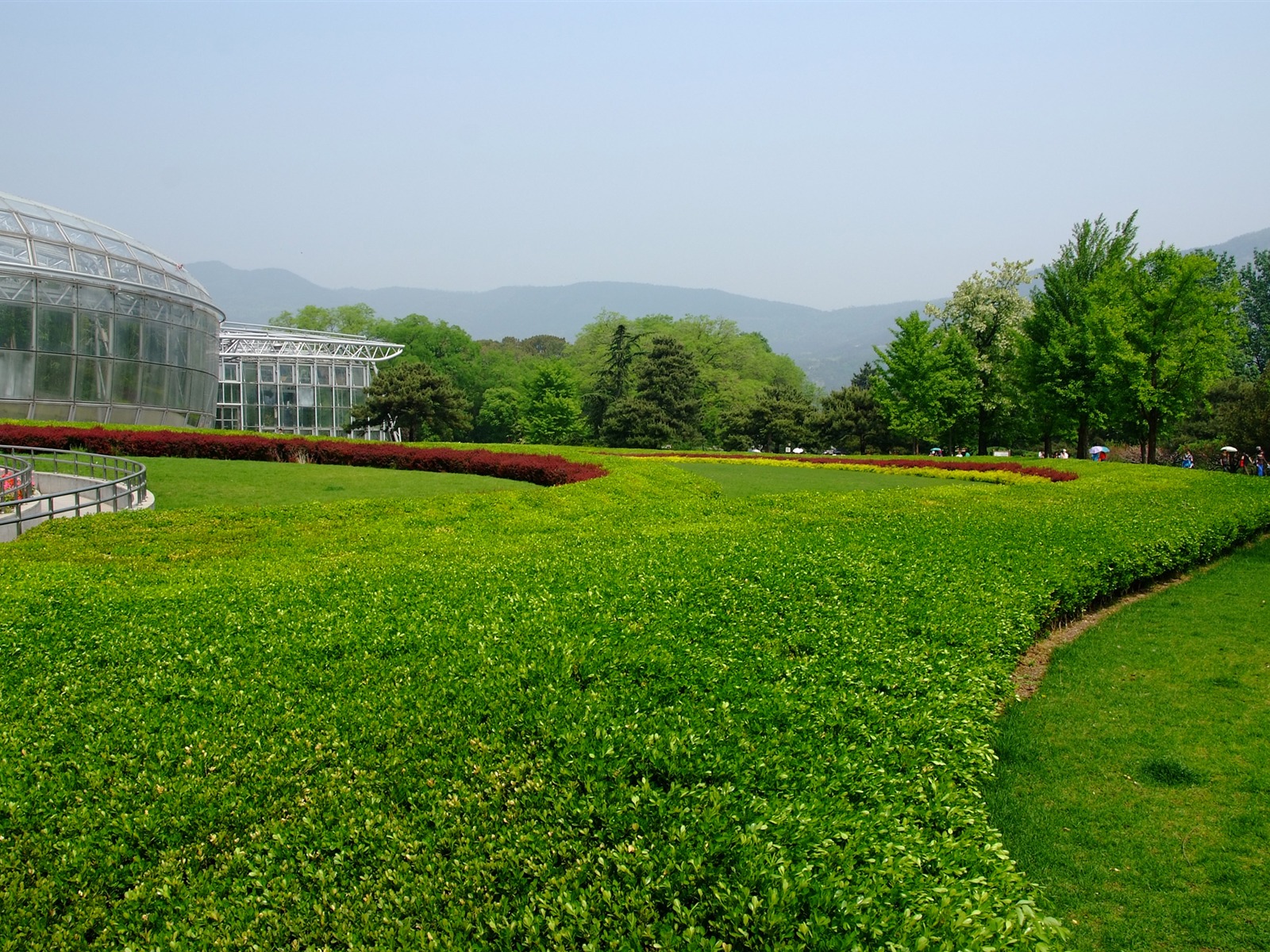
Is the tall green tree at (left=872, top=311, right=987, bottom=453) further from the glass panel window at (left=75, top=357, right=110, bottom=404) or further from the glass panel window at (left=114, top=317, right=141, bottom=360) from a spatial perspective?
the glass panel window at (left=75, top=357, right=110, bottom=404)

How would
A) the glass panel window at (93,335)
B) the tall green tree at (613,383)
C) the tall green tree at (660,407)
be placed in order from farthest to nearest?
the tall green tree at (613,383) → the tall green tree at (660,407) → the glass panel window at (93,335)

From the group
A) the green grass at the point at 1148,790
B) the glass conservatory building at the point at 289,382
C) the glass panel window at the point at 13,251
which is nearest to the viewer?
the green grass at the point at 1148,790

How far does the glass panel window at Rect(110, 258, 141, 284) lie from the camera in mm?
27438

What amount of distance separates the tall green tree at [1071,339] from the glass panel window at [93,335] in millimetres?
31858

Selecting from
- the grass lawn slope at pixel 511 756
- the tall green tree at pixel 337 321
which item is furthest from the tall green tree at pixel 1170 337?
the tall green tree at pixel 337 321

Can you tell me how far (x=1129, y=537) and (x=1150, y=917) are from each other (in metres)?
6.96

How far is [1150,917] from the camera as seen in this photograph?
11.8 ft

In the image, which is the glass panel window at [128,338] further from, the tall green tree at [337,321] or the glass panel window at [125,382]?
the tall green tree at [337,321]

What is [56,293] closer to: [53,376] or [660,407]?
[53,376]

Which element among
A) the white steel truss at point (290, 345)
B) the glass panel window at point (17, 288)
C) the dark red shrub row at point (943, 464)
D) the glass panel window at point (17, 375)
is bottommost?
the dark red shrub row at point (943, 464)

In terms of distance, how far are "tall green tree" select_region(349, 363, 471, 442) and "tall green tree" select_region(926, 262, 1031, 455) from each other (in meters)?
23.7

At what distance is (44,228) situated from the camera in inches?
1049

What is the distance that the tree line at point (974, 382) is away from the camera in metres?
27.2

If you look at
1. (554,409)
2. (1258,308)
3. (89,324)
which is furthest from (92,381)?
(1258,308)
